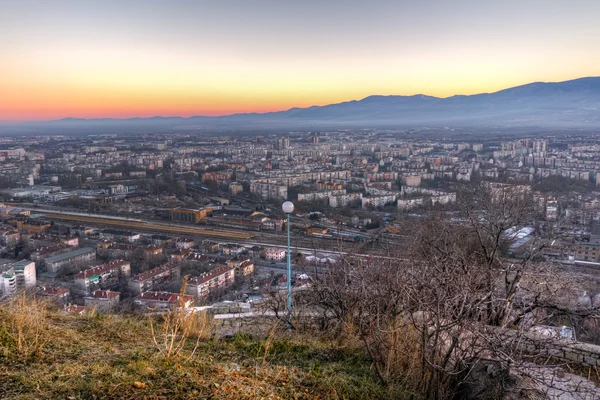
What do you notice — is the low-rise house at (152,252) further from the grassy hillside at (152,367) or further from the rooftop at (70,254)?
the grassy hillside at (152,367)

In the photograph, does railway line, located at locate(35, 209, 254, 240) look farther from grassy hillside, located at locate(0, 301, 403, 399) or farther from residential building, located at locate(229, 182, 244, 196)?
grassy hillside, located at locate(0, 301, 403, 399)

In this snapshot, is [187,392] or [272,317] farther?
[272,317]

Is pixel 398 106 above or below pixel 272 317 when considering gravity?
above

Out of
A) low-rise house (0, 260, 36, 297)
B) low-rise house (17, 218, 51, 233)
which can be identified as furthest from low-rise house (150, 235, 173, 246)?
low-rise house (17, 218, 51, 233)

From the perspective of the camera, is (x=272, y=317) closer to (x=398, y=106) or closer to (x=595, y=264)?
(x=595, y=264)

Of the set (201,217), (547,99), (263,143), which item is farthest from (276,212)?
(547,99)

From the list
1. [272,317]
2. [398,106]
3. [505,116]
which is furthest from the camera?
[398,106]

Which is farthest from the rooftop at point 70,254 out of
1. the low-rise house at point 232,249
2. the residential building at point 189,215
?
the residential building at point 189,215
